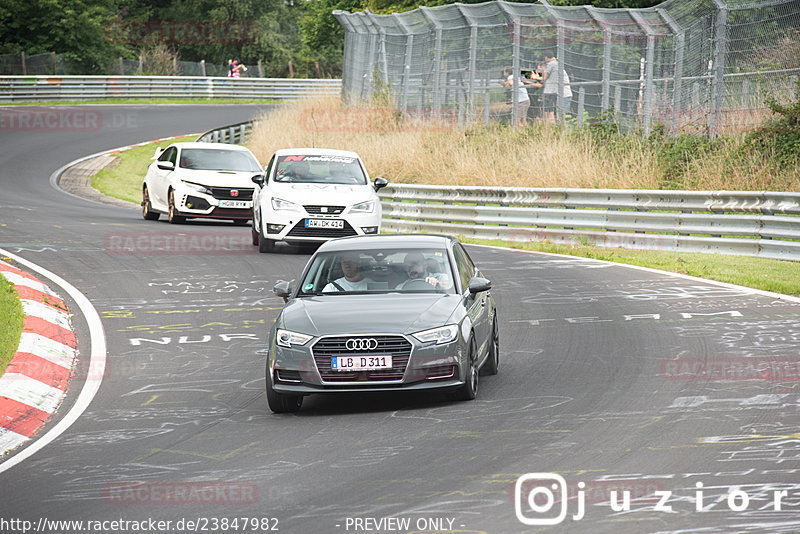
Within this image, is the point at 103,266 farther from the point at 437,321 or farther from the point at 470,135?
the point at 470,135

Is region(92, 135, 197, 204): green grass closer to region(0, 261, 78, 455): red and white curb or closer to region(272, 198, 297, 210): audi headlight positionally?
region(272, 198, 297, 210): audi headlight

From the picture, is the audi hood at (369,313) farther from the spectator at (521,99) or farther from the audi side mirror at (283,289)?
the spectator at (521,99)

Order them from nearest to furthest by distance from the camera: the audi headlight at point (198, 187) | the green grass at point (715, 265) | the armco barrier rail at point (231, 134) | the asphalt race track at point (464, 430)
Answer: the asphalt race track at point (464, 430), the green grass at point (715, 265), the audi headlight at point (198, 187), the armco barrier rail at point (231, 134)

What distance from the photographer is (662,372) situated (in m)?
9.86

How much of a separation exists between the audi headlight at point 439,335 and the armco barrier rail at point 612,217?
9.61m

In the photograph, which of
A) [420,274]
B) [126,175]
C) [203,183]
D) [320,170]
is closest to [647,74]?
[320,170]

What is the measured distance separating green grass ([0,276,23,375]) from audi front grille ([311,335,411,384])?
10.3 feet

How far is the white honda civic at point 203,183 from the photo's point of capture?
78.8ft

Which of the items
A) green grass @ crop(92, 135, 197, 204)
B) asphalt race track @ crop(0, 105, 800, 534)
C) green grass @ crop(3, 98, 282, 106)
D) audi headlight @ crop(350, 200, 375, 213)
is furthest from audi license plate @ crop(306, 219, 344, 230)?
green grass @ crop(3, 98, 282, 106)

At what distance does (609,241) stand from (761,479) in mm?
14256

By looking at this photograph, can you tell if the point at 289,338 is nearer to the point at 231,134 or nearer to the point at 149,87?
the point at 231,134

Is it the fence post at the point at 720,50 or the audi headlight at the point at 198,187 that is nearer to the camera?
the fence post at the point at 720,50

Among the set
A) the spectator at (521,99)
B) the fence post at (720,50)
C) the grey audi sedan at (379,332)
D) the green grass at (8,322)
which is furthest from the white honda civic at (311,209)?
the grey audi sedan at (379,332)

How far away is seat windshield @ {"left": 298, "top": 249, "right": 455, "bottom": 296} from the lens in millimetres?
9750
